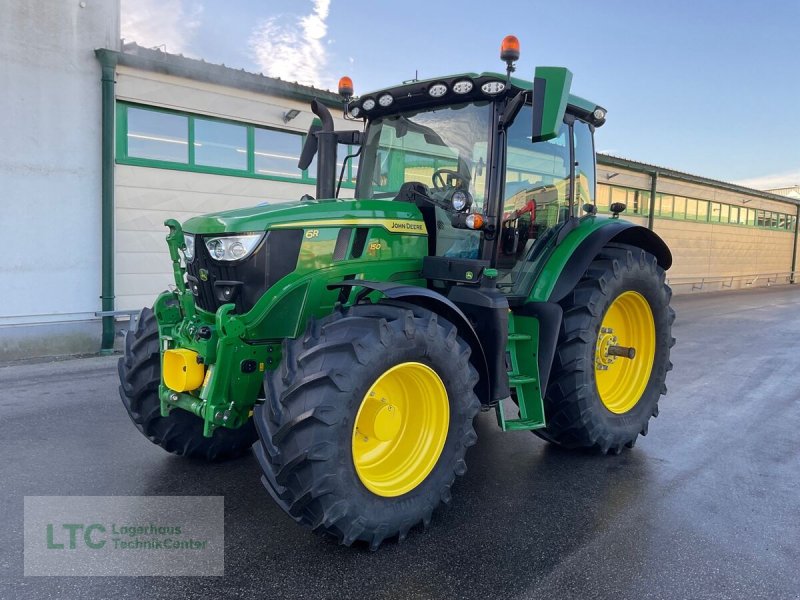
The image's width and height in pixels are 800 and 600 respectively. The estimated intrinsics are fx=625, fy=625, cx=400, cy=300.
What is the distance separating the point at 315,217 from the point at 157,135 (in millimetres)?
6080

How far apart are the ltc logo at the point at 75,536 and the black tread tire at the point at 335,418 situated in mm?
969

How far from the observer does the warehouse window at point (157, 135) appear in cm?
820

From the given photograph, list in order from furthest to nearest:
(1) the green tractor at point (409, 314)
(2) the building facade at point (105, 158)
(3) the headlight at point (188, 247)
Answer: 1. (2) the building facade at point (105, 158)
2. (3) the headlight at point (188, 247)
3. (1) the green tractor at point (409, 314)

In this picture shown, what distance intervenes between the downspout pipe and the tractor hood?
4.94 m

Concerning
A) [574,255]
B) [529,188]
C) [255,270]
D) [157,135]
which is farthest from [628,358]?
[157,135]

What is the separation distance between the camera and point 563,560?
296 cm

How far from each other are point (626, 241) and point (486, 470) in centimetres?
218

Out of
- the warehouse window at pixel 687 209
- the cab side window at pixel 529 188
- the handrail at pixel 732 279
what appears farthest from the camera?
the handrail at pixel 732 279

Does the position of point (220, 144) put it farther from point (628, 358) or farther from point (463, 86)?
point (628, 358)

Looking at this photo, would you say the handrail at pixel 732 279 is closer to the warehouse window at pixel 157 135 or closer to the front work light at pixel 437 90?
the warehouse window at pixel 157 135

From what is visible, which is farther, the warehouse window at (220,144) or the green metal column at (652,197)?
the green metal column at (652,197)

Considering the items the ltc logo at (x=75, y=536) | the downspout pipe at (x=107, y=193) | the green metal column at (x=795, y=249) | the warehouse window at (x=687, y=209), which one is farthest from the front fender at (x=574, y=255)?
the green metal column at (x=795, y=249)

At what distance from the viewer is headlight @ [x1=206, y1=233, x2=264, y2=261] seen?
319 centimetres

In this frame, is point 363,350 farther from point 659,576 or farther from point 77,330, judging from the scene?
point 77,330
